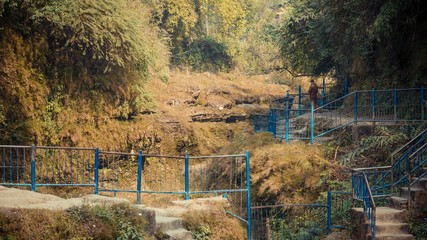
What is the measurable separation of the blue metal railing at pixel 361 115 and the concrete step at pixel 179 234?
8.38 m

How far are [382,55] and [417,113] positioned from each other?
466 centimetres

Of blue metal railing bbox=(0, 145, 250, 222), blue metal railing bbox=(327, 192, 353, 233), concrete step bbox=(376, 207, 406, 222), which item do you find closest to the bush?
blue metal railing bbox=(0, 145, 250, 222)

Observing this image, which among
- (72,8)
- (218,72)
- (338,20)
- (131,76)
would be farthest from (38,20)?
(218,72)

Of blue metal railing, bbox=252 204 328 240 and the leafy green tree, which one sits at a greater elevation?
the leafy green tree

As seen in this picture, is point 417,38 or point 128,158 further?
point 128,158

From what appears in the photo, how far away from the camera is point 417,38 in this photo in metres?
18.9

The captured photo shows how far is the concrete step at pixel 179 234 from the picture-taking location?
1102 centimetres

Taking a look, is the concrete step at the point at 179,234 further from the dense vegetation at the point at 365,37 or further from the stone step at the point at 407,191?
the dense vegetation at the point at 365,37

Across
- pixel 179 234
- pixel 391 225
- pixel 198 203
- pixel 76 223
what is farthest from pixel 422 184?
pixel 76 223

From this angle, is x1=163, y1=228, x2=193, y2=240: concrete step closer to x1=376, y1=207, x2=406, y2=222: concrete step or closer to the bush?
x1=376, y1=207, x2=406, y2=222: concrete step

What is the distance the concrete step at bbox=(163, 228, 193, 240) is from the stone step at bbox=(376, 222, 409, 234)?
4180mm

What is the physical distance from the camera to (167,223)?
444 inches

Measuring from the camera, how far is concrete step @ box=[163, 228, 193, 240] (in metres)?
11.0

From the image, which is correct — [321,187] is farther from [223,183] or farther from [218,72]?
[218,72]
